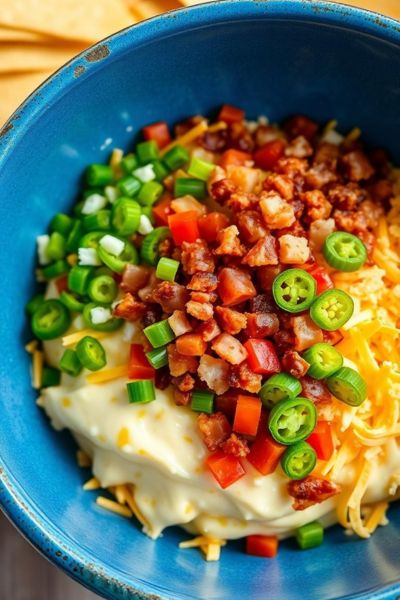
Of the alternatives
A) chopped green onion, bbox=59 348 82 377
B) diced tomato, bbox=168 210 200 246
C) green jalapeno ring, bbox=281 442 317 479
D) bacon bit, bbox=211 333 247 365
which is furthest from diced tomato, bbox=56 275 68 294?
green jalapeno ring, bbox=281 442 317 479

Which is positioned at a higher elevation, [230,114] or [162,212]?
[230,114]

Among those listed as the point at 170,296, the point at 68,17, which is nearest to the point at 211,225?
the point at 170,296

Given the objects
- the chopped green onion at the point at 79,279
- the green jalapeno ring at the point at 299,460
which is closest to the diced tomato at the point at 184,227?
the chopped green onion at the point at 79,279

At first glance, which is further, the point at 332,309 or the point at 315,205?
the point at 315,205

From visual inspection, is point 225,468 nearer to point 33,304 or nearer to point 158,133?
point 33,304

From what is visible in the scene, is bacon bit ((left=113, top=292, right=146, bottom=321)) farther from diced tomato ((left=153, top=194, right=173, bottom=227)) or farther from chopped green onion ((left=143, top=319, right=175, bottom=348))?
diced tomato ((left=153, top=194, right=173, bottom=227))

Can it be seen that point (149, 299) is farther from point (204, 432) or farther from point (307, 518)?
point (307, 518)

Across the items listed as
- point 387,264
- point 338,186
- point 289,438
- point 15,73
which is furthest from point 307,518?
point 15,73
